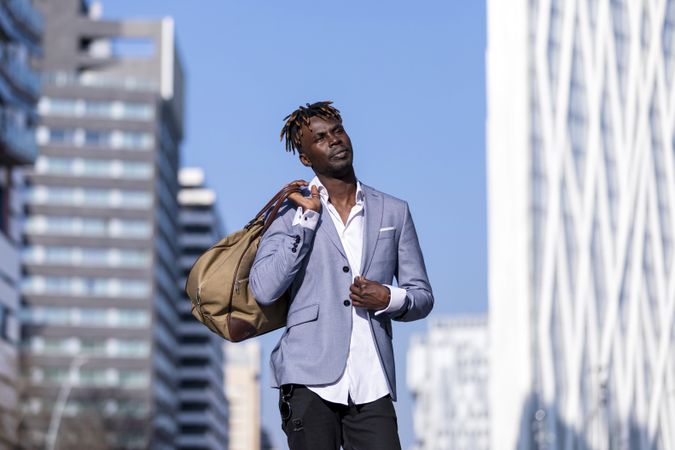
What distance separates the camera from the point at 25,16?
67625 millimetres

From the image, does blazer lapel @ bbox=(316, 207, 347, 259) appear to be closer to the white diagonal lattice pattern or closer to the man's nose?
the man's nose

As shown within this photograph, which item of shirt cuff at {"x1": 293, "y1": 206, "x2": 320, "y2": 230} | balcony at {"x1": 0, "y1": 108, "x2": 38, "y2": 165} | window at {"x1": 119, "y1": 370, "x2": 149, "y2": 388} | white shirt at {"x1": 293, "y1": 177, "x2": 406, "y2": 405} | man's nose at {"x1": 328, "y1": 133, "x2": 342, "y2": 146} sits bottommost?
window at {"x1": 119, "y1": 370, "x2": 149, "y2": 388}

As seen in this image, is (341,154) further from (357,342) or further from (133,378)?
(133,378)

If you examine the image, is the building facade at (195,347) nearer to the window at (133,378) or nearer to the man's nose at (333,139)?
the window at (133,378)

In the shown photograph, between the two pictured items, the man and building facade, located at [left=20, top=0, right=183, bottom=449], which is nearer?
the man

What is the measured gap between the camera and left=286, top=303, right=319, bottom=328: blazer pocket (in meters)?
4.84

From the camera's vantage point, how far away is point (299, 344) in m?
4.85

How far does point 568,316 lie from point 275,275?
2612 inches

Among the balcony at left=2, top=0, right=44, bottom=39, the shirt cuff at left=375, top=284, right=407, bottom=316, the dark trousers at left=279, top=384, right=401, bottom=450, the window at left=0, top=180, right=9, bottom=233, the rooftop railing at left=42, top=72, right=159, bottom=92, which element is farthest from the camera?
the rooftop railing at left=42, top=72, right=159, bottom=92

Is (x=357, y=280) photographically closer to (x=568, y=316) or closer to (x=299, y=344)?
(x=299, y=344)

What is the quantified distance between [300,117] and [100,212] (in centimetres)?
11411

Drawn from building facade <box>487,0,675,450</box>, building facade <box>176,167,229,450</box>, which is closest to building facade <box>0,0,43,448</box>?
building facade <box>487,0,675,450</box>

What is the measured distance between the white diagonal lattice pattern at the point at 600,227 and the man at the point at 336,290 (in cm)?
6545

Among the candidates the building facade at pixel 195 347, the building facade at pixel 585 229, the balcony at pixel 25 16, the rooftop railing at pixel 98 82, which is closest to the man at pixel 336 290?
the balcony at pixel 25 16
